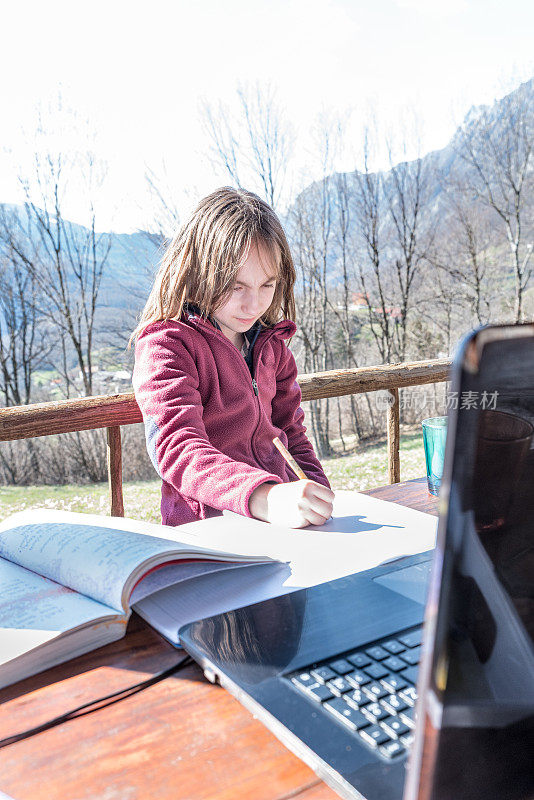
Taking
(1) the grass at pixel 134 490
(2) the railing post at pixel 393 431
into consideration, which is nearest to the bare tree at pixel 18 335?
(1) the grass at pixel 134 490

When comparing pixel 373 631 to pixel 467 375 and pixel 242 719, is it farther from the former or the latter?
pixel 467 375

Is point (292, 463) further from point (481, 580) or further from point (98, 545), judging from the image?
point (481, 580)


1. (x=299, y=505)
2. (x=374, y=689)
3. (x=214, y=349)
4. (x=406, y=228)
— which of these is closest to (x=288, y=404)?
(x=214, y=349)

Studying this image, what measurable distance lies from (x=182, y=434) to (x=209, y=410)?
8.4 inches

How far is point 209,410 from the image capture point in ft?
4.63

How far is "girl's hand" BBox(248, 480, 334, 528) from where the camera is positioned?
0.87 meters

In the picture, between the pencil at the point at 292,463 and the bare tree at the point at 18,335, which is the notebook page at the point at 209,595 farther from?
the bare tree at the point at 18,335

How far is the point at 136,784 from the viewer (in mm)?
401

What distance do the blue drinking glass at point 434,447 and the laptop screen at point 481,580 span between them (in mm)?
726

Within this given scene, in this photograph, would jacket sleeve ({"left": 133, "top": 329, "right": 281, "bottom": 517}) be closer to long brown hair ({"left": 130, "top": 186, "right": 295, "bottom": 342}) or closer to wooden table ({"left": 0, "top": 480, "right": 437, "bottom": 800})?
long brown hair ({"left": 130, "top": 186, "right": 295, "bottom": 342})

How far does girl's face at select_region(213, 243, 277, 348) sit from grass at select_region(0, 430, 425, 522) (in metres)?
5.50

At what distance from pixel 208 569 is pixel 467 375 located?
52 cm

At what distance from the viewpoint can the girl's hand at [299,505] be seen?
0.87 meters

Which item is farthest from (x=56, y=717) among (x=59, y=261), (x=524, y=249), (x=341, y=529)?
(x=524, y=249)
